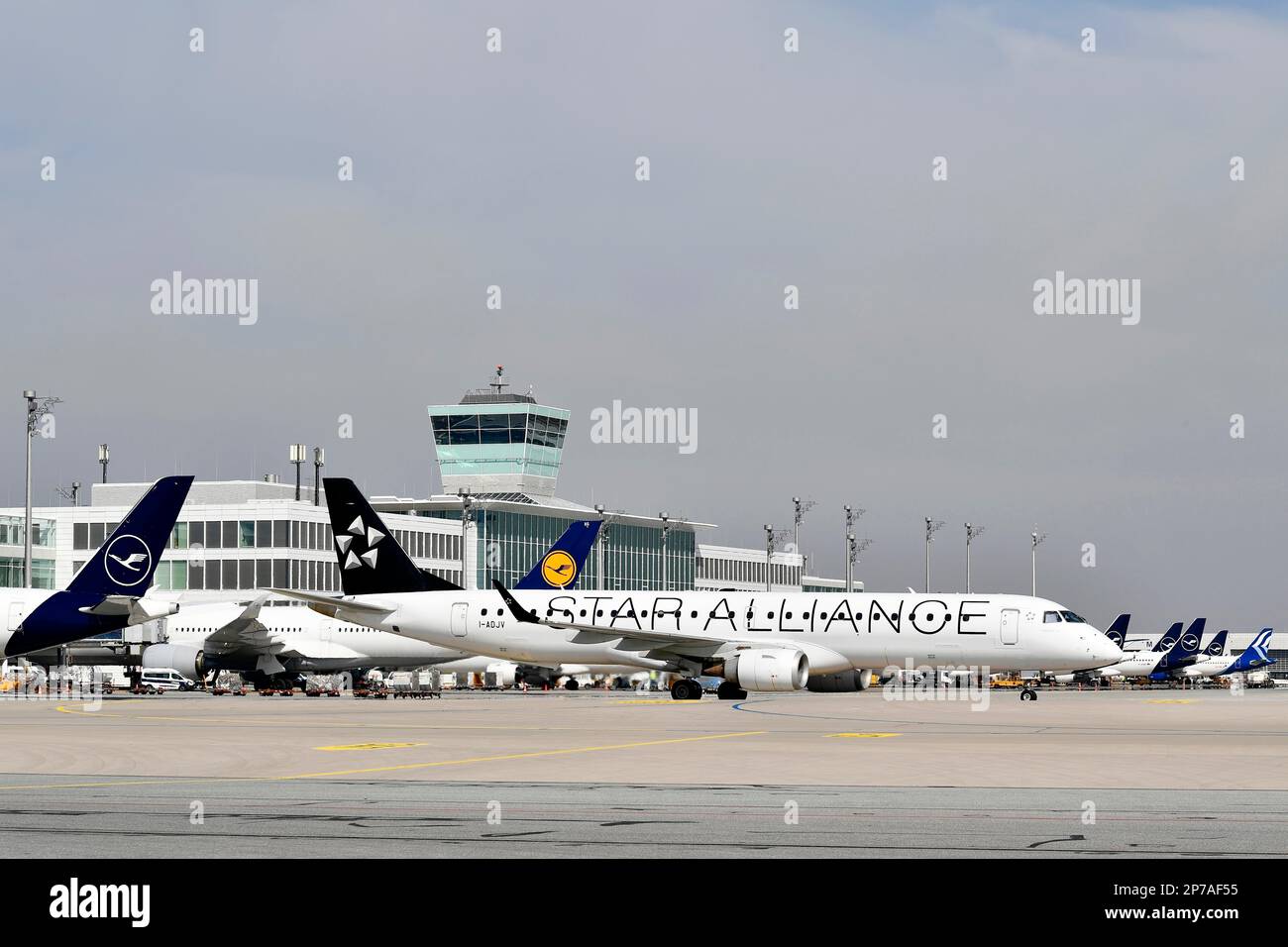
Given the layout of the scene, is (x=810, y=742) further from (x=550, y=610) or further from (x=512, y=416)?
(x=512, y=416)

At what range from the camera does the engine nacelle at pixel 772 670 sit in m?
60.3

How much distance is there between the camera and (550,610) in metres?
67.8

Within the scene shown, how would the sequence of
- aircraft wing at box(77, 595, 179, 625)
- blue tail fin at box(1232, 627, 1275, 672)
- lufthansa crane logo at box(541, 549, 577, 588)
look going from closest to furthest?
aircraft wing at box(77, 595, 179, 625)
lufthansa crane logo at box(541, 549, 577, 588)
blue tail fin at box(1232, 627, 1275, 672)

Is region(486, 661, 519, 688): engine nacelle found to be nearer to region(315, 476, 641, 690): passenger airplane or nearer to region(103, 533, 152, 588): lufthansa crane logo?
region(315, 476, 641, 690): passenger airplane

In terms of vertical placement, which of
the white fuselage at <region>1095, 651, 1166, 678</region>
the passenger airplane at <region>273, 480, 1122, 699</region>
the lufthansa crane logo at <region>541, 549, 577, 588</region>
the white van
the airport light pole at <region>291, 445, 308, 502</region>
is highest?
the airport light pole at <region>291, 445, 308, 502</region>

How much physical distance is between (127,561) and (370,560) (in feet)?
51.3

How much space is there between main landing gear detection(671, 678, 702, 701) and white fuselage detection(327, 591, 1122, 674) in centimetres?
85

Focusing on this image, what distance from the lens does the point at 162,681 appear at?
93.1m

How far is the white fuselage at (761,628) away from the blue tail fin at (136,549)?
11.8 m

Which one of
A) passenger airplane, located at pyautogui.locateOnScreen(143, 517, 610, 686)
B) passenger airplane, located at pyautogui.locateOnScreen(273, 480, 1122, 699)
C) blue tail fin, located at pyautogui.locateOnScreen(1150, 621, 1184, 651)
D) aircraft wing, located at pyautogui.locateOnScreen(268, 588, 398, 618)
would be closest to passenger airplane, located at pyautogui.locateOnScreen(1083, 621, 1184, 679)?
blue tail fin, located at pyautogui.locateOnScreen(1150, 621, 1184, 651)

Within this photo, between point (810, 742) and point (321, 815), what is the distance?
18378mm

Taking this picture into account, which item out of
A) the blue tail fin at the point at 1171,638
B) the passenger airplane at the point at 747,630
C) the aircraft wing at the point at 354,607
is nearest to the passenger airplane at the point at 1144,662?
the blue tail fin at the point at 1171,638

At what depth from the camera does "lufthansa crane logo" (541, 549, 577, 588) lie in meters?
84.1
